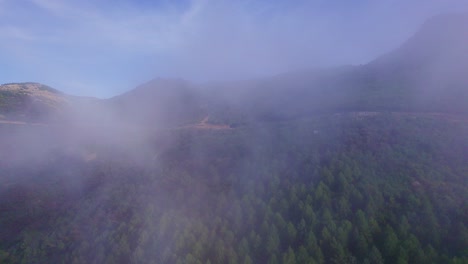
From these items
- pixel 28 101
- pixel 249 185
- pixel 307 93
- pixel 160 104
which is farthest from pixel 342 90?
pixel 28 101

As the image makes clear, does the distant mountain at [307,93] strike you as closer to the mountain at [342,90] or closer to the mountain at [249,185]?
the mountain at [342,90]

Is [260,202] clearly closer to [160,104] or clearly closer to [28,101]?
[28,101]

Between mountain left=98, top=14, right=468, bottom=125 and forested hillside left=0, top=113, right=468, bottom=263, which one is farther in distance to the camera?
mountain left=98, top=14, right=468, bottom=125

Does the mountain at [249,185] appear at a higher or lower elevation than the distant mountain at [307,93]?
lower

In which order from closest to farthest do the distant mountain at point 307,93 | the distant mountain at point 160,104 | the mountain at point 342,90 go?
the mountain at point 342,90 → the distant mountain at point 307,93 → the distant mountain at point 160,104

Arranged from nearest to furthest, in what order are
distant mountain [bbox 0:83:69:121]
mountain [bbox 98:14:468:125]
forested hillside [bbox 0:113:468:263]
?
forested hillside [bbox 0:113:468:263] → distant mountain [bbox 0:83:69:121] → mountain [bbox 98:14:468:125]

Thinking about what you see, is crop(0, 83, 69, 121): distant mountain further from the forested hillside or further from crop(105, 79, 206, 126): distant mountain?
the forested hillside

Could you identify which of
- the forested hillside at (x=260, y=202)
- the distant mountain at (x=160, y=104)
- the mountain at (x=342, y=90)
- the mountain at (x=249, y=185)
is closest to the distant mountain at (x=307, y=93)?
the mountain at (x=342, y=90)

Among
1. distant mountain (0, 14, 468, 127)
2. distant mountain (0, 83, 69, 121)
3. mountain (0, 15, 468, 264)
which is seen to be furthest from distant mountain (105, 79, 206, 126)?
distant mountain (0, 83, 69, 121)

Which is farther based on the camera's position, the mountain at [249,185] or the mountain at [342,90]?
the mountain at [342,90]

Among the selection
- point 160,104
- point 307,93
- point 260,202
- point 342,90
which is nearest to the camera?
point 260,202
